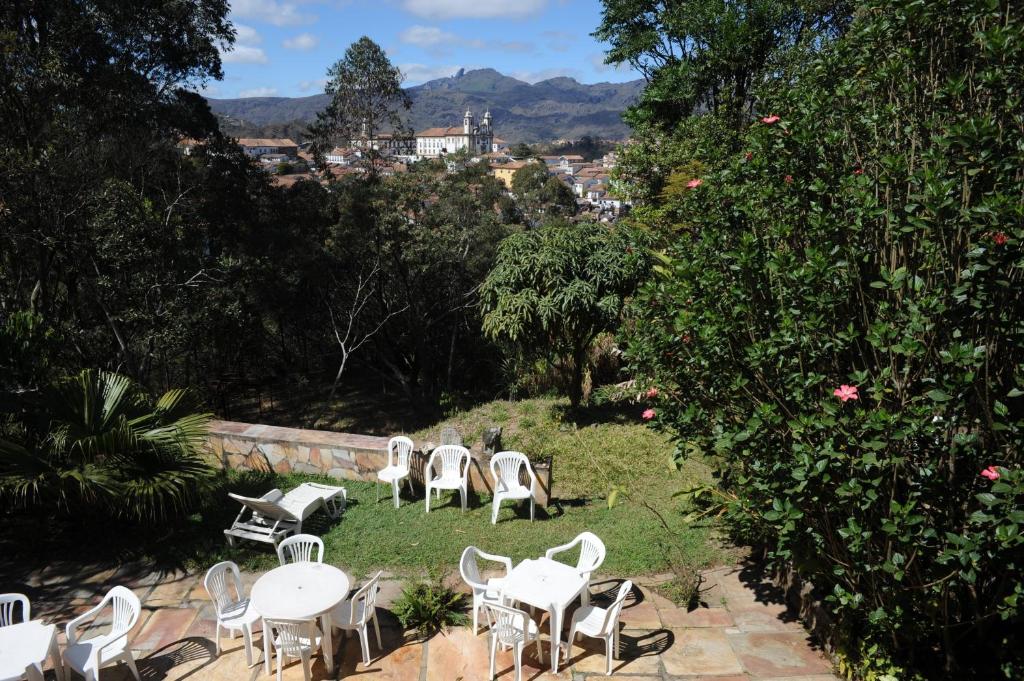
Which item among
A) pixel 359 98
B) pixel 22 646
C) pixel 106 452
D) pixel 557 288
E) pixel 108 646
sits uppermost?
pixel 359 98

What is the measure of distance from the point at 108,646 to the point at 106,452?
7.01 ft

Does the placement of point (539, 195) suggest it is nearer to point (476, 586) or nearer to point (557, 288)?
point (557, 288)

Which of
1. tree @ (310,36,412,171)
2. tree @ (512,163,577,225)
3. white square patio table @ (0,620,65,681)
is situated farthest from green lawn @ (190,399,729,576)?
tree @ (512,163,577,225)

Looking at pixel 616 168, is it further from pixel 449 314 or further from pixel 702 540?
pixel 702 540

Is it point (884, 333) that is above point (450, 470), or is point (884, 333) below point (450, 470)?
above

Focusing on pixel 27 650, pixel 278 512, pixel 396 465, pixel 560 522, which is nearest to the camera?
pixel 27 650

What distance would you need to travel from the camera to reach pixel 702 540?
6785 mm

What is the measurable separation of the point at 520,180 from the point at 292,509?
34573 mm

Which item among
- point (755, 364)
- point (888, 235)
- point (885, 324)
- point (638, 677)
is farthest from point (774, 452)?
point (638, 677)

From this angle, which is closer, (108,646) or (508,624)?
(508,624)

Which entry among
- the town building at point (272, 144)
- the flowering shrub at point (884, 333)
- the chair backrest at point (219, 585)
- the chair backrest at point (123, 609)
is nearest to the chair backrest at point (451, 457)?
the chair backrest at point (219, 585)

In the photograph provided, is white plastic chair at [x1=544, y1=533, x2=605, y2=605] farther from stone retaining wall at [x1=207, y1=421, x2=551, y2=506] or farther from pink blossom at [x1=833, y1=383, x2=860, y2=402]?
stone retaining wall at [x1=207, y1=421, x2=551, y2=506]

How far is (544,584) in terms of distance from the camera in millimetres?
5414

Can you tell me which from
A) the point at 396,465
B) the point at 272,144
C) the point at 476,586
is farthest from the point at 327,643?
the point at 272,144
